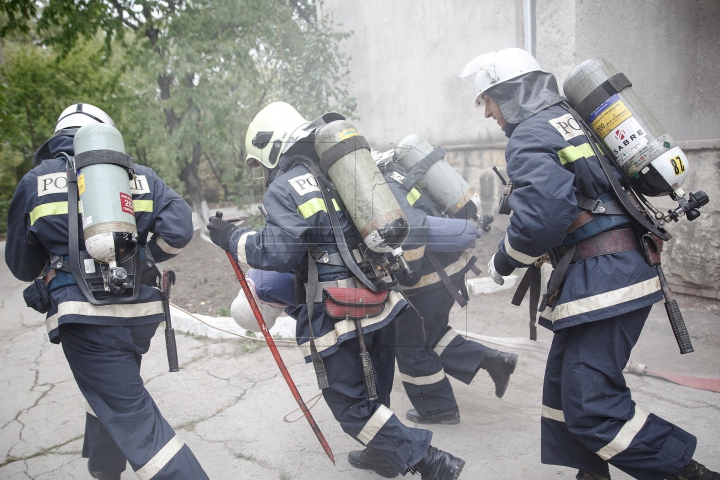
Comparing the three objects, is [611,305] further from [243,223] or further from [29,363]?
[29,363]

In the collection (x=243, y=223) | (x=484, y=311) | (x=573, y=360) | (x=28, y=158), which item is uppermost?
(x=28, y=158)

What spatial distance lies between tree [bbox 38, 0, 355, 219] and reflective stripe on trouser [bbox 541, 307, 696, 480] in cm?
175

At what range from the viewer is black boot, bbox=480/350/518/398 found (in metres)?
3.26

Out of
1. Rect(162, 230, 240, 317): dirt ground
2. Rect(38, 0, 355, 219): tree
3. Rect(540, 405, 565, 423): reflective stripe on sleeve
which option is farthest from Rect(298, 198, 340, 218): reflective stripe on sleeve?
Rect(162, 230, 240, 317): dirt ground

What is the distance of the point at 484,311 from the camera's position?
16.3 ft

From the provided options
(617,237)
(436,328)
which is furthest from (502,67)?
(436,328)

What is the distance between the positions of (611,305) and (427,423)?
154 centimetres

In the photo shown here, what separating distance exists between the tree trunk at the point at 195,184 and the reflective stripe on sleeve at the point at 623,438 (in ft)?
7.12

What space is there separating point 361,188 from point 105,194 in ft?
3.45

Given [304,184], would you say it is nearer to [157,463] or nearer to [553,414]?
[157,463]

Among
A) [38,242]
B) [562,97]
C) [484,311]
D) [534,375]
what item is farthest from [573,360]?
[484,311]

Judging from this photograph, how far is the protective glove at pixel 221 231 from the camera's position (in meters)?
2.45

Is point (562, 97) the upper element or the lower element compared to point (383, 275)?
upper

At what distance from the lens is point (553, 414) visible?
7.77 feet
